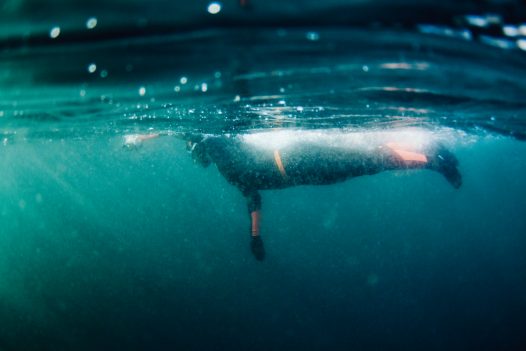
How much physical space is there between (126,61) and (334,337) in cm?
4407

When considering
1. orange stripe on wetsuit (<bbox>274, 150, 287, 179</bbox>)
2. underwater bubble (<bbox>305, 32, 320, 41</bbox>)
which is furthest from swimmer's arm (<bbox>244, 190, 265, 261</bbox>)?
underwater bubble (<bbox>305, 32, 320, 41</bbox>)

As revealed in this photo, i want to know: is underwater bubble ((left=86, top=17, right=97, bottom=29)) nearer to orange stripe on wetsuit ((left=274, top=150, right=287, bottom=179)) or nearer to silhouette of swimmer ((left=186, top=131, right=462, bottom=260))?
silhouette of swimmer ((left=186, top=131, right=462, bottom=260))

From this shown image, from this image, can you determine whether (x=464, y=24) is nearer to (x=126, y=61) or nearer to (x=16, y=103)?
(x=126, y=61)

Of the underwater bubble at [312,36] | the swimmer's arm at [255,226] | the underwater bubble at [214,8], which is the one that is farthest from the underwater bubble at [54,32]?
the swimmer's arm at [255,226]

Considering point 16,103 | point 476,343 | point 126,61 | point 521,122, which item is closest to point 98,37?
point 126,61

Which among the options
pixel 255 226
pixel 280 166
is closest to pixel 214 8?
pixel 280 166

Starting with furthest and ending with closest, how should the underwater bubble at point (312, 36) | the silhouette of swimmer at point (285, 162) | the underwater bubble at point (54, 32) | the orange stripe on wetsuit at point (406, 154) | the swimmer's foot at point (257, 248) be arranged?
the orange stripe on wetsuit at point (406, 154)
the silhouette of swimmer at point (285, 162)
the swimmer's foot at point (257, 248)
the underwater bubble at point (312, 36)
the underwater bubble at point (54, 32)

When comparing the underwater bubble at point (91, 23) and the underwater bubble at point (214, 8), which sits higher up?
the underwater bubble at point (91, 23)

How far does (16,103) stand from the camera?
10.6 metres

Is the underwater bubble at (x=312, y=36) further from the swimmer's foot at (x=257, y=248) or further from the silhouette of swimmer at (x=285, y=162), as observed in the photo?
the swimmer's foot at (x=257, y=248)

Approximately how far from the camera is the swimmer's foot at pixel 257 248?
10.6 meters

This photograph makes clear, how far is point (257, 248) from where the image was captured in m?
10.7

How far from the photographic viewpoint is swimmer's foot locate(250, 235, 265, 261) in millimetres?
10575

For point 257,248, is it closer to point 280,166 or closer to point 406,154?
point 280,166
